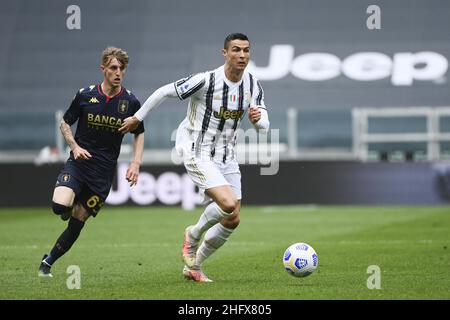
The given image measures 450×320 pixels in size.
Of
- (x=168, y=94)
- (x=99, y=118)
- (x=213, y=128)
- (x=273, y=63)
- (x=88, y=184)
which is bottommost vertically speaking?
(x=88, y=184)

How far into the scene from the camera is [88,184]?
9555 millimetres

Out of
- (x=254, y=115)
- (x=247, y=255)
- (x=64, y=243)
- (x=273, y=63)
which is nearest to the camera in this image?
(x=254, y=115)

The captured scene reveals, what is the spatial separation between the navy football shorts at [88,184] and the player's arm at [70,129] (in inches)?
7.3

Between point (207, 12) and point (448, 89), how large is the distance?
7.22 meters

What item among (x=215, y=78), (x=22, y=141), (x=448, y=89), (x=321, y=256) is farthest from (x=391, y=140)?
(x=215, y=78)

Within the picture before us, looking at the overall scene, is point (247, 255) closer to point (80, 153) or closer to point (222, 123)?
point (222, 123)

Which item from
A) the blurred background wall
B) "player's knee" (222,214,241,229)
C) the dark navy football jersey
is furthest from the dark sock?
the blurred background wall

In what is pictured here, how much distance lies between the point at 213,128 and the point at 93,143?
1188 millimetres

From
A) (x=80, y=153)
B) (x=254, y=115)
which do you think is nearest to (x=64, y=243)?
(x=80, y=153)

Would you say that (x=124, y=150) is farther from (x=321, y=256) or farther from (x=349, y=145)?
(x=321, y=256)

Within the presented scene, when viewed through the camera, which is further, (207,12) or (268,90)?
(207,12)

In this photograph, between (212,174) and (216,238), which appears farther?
(216,238)

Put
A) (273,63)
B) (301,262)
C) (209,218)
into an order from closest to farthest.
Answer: (301,262) → (209,218) → (273,63)
